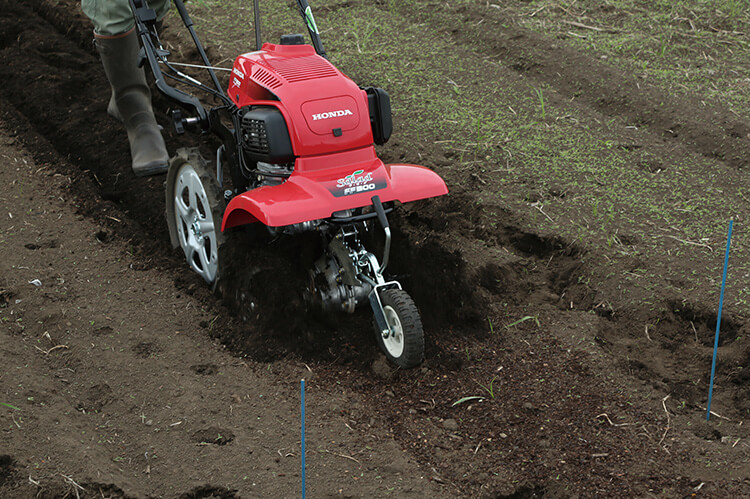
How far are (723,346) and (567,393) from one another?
2.32 ft

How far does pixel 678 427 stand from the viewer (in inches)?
109

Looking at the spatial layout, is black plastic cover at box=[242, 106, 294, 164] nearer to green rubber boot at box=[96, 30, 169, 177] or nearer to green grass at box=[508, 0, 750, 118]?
green rubber boot at box=[96, 30, 169, 177]

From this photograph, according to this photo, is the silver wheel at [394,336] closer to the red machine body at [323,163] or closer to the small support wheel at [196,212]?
the red machine body at [323,163]

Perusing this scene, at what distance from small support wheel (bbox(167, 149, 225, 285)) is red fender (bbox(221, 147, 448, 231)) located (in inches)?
8.3

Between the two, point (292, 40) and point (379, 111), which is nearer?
point (379, 111)

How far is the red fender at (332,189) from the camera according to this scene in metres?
2.81

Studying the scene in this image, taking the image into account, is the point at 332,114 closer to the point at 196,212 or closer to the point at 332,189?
the point at 332,189

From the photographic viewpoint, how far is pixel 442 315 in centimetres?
331

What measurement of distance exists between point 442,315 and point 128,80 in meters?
2.41

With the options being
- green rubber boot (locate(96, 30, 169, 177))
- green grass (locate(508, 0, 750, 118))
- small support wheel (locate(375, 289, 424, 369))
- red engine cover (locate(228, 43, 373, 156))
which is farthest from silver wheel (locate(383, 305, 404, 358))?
green grass (locate(508, 0, 750, 118))

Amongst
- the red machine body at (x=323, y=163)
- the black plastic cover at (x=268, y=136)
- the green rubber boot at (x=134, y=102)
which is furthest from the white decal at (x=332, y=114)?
the green rubber boot at (x=134, y=102)

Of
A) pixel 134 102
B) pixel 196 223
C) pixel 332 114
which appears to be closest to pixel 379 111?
pixel 332 114

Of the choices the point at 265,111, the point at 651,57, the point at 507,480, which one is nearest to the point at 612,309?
the point at 507,480

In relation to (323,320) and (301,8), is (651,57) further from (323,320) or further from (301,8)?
(323,320)
